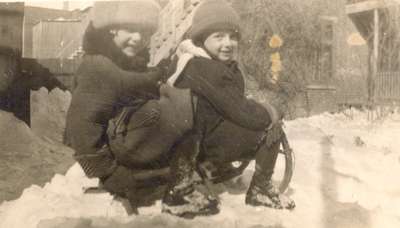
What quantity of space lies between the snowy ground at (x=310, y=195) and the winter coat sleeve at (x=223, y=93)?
0.81ft

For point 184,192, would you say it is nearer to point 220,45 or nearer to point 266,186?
point 266,186

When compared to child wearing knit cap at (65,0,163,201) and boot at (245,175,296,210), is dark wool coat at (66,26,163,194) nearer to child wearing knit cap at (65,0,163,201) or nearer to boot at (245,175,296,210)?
child wearing knit cap at (65,0,163,201)

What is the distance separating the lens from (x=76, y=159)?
2617 mm

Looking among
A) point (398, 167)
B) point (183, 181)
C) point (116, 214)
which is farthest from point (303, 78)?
point (116, 214)

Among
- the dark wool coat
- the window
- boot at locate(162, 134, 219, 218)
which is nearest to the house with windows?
the window

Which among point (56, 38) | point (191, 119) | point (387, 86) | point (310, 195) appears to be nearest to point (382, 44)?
point (387, 86)

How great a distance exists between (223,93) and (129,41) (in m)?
0.55

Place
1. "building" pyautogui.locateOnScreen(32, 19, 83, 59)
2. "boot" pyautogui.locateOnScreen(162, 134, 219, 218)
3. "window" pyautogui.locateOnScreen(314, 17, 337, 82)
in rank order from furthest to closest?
"window" pyautogui.locateOnScreen(314, 17, 337, 82)
"building" pyautogui.locateOnScreen(32, 19, 83, 59)
"boot" pyautogui.locateOnScreen(162, 134, 219, 218)

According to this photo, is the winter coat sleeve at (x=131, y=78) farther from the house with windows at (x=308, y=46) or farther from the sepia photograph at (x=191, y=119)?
the house with windows at (x=308, y=46)

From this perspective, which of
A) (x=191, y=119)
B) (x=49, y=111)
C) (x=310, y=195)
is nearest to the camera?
(x=191, y=119)

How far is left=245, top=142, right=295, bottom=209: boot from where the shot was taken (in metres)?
2.63

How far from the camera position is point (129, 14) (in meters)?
2.65

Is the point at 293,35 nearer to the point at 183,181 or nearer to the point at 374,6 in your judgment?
the point at 374,6

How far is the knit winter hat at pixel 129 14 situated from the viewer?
2.64 metres
